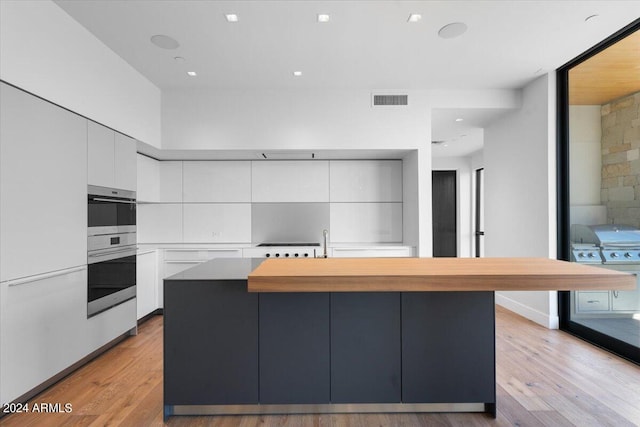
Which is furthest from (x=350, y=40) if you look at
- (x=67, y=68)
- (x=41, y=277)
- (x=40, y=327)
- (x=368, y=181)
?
(x=40, y=327)

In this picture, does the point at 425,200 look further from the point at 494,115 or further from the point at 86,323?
the point at 86,323

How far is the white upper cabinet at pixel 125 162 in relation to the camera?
10.3ft

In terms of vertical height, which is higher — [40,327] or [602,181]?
[602,181]

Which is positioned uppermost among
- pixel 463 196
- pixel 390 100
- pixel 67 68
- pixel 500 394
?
pixel 390 100

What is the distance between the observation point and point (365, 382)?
2.00m

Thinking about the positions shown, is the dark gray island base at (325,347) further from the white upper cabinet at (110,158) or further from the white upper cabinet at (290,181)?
the white upper cabinet at (290,181)

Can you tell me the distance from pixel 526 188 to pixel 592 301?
1373mm

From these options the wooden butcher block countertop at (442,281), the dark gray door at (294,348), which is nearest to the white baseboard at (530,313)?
the wooden butcher block countertop at (442,281)

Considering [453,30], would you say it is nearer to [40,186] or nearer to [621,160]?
[621,160]

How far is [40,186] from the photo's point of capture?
226cm

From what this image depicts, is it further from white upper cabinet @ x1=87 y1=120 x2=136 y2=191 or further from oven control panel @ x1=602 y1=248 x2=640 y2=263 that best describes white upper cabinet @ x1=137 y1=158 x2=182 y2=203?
oven control panel @ x1=602 y1=248 x2=640 y2=263

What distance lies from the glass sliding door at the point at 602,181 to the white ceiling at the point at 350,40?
30cm

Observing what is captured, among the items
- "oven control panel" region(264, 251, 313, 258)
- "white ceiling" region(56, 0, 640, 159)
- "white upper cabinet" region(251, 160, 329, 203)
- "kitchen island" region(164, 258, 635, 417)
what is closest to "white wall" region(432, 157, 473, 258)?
"white ceiling" region(56, 0, 640, 159)

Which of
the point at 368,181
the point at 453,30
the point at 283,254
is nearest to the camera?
the point at 453,30
